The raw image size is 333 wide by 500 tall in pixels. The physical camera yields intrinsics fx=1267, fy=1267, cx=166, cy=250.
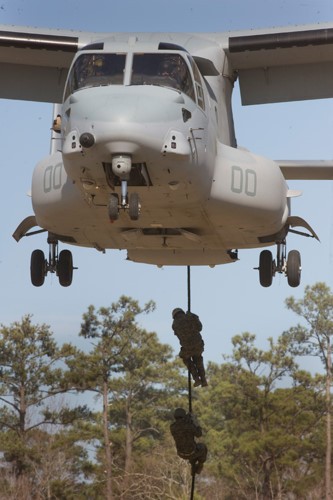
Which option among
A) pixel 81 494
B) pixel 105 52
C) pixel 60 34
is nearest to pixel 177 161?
pixel 105 52

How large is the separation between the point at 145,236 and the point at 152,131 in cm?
374

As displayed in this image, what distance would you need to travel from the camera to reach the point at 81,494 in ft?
137

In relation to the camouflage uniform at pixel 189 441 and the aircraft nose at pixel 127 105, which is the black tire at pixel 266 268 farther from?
the aircraft nose at pixel 127 105

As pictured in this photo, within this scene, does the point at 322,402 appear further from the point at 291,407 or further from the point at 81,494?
the point at 81,494

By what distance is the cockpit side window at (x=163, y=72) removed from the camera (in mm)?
16062

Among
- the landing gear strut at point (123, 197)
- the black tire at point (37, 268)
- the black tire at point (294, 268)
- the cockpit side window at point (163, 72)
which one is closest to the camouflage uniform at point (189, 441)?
the black tire at point (294, 268)

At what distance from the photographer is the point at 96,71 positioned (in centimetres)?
1617

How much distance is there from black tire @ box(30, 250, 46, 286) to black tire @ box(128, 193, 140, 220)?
15.0 feet

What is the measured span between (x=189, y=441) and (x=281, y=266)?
3280 millimetres

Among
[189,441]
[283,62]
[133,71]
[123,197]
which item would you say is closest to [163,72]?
[133,71]

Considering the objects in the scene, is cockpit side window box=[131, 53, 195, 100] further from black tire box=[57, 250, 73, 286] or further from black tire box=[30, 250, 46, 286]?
black tire box=[30, 250, 46, 286]

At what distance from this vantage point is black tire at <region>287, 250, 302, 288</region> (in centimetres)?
1991

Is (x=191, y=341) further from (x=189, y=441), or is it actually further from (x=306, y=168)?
(x=306, y=168)

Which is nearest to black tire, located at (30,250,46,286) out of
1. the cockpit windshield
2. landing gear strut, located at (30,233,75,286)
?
landing gear strut, located at (30,233,75,286)
